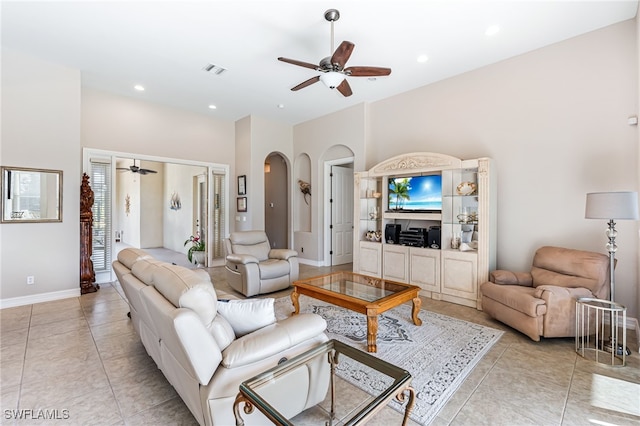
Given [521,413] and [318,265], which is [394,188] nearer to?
[318,265]

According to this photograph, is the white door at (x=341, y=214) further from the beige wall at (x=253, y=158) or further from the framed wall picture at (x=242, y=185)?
the framed wall picture at (x=242, y=185)

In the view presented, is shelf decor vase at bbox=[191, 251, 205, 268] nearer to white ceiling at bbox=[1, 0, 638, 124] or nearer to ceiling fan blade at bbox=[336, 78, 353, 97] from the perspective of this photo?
white ceiling at bbox=[1, 0, 638, 124]

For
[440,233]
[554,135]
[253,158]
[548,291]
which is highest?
[253,158]

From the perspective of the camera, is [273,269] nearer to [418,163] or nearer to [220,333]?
[418,163]

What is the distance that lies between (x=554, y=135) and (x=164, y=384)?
16.5 feet

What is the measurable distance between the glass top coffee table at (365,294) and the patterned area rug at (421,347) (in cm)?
22

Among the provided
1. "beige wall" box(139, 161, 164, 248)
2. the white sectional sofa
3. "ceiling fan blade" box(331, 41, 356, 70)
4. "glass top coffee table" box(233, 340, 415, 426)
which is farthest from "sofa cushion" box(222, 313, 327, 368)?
"beige wall" box(139, 161, 164, 248)

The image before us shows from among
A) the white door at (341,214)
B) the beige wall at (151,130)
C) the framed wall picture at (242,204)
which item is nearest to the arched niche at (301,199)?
the white door at (341,214)

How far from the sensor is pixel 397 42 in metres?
3.69

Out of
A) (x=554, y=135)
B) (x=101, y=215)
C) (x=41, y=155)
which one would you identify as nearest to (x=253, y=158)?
(x=101, y=215)

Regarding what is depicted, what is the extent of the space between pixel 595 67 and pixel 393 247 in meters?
3.39

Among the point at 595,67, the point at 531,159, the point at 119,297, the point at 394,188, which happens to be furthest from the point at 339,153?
the point at 119,297

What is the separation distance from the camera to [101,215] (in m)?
5.27

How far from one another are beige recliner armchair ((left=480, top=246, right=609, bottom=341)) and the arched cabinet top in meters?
1.57
